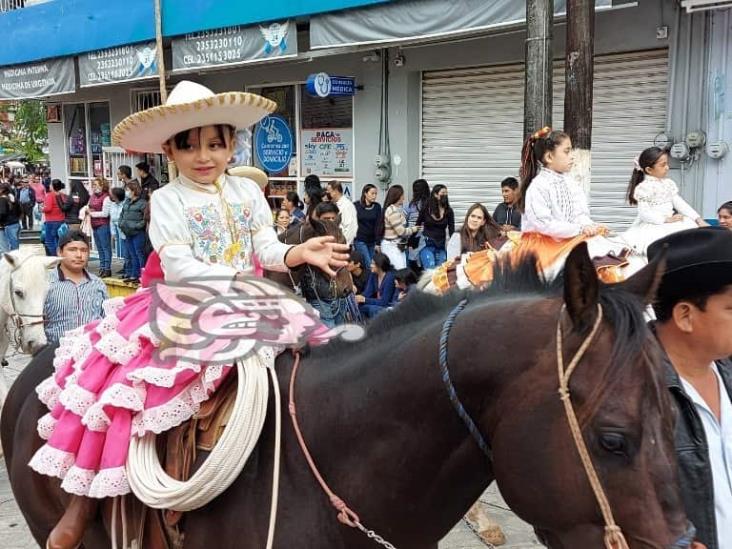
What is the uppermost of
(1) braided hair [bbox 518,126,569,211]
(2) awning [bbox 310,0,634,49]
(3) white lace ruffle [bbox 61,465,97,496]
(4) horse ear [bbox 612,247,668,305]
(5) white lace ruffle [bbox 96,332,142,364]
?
(2) awning [bbox 310,0,634,49]

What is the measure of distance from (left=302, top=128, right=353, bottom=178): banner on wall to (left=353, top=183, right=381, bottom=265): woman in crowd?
152cm

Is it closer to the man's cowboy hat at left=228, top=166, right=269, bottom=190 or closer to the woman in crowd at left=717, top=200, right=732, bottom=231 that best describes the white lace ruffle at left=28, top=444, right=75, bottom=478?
the man's cowboy hat at left=228, top=166, right=269, bottom=190

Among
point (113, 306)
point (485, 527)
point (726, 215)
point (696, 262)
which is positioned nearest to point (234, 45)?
point (726, 215)

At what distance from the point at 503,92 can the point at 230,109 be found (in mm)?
7467

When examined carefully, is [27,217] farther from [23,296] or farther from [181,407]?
[181,407]

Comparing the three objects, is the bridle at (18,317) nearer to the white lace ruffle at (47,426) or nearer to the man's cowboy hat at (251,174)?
the man's cowboy hat at (251,174)

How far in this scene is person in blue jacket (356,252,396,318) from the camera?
24.3 feet

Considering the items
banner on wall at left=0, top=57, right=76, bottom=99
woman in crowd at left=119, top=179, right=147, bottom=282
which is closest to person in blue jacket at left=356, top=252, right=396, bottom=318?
woman in crowd at left=119, top=179, right=147, bottom=282

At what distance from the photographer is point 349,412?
1.95 meters

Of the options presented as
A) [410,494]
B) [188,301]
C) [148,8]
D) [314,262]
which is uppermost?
[148,8]

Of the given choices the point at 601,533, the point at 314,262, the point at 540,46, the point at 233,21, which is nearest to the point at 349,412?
the point at 314,262

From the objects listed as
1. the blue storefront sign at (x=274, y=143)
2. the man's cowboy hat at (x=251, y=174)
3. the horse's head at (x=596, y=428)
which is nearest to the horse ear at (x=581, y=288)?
the horse's head at (x=596, y=428)

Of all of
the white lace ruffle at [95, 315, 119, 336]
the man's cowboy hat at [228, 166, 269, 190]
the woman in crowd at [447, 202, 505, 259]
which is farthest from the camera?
the woman in crowd at [447, 202, 505, 259]

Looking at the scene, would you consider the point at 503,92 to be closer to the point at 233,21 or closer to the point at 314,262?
the point at 233,21
